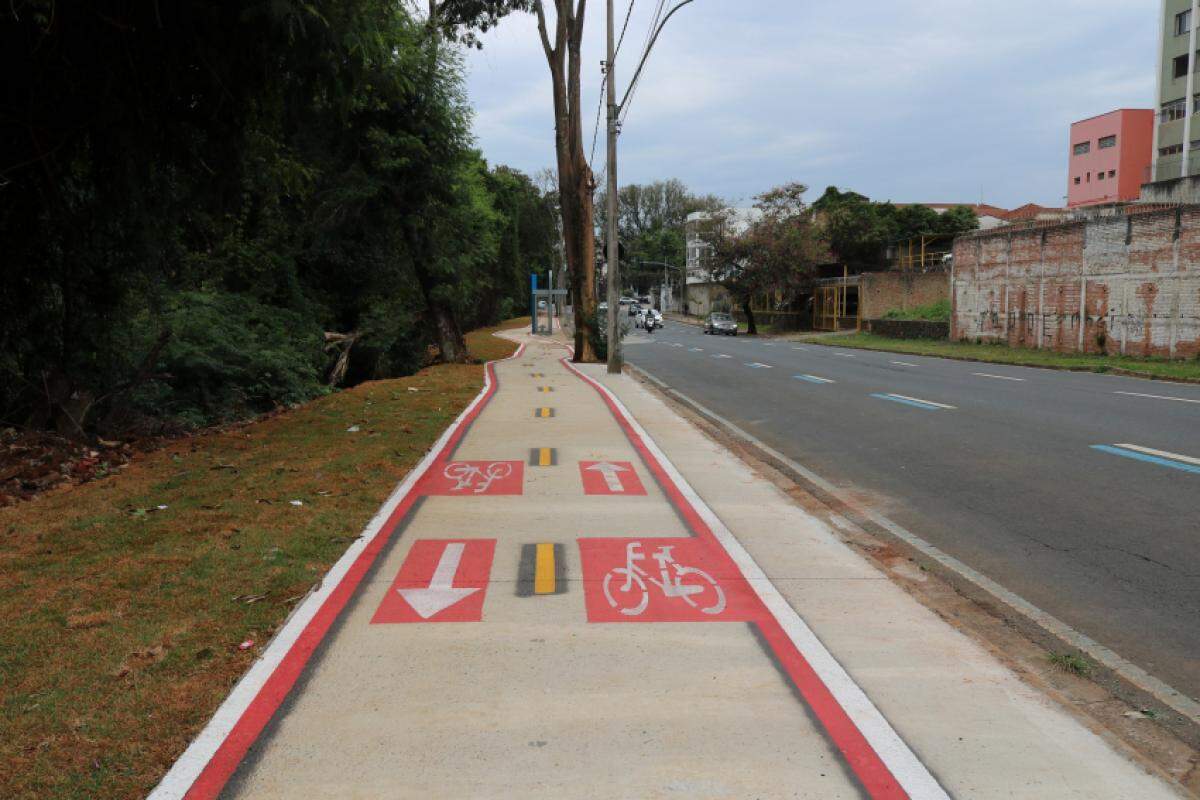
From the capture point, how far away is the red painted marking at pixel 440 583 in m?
5.65

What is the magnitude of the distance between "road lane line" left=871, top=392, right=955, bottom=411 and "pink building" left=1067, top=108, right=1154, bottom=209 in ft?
183

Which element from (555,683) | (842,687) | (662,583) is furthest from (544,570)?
(842,687)

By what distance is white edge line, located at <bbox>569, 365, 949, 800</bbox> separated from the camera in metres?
3.69

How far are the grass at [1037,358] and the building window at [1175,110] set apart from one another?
96.4 ft

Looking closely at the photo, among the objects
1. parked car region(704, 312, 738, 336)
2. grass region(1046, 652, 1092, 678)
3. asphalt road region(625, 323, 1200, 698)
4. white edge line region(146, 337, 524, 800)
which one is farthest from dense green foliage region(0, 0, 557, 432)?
parked car region(704, 312, 738, 336)

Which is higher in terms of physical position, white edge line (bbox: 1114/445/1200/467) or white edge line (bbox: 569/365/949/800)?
white edge line (bbox: 1114/445/1200/467)

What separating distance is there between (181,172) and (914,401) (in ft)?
40.5

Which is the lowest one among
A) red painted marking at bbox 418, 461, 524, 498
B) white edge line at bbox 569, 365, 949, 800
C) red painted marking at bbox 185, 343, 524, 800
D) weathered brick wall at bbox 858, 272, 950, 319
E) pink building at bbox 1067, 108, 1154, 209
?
white edge line at bbox 569, 365, 949, 800

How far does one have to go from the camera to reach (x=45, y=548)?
277 inches

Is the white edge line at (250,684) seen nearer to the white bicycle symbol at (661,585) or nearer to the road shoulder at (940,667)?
the white bicycle symbol at (661,585)

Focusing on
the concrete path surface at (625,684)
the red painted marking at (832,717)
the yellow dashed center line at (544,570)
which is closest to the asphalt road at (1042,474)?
the concrete path surface at (625,684)

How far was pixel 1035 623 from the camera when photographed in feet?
18.3

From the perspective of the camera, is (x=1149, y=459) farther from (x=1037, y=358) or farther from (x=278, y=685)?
(x=1037, y=358)

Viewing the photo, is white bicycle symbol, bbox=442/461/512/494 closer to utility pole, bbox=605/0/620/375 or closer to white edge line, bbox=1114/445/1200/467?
white edge line, bbox=1114/445/1200/467
